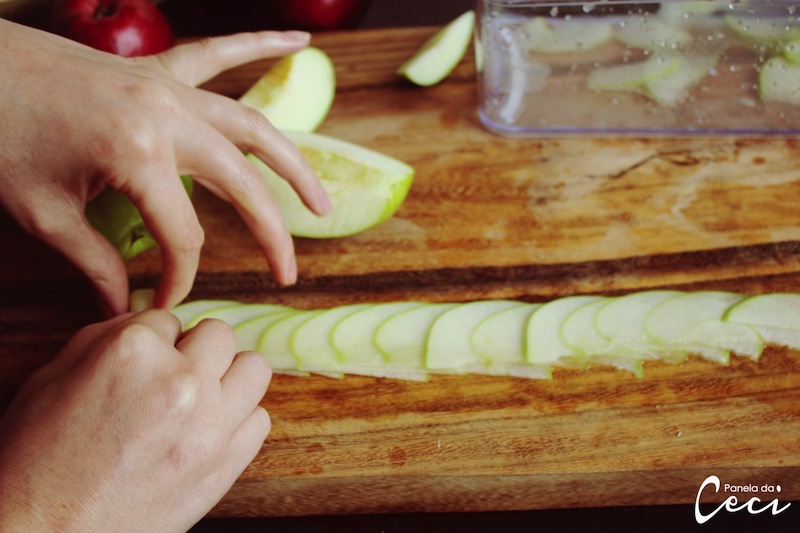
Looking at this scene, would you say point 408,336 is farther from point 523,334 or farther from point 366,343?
point 523,334

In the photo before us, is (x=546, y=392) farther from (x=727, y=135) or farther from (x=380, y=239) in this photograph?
(x=727, y=135)

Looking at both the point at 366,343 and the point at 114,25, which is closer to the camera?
the point at 366,343

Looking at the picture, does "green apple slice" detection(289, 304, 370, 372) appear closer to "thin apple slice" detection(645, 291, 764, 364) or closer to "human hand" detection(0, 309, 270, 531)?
"human hand" detection(0, 309, 270, 531)

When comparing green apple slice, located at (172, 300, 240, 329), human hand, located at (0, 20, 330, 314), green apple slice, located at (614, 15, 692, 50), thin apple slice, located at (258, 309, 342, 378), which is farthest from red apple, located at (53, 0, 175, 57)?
green apple slice, located at (614, 15, 692, 50)

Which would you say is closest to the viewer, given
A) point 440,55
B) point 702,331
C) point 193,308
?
point 702,331

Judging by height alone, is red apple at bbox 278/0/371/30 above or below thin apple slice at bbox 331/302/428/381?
above

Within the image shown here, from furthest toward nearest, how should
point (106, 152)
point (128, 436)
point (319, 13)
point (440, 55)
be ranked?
point (319, 13), point (440, 55), point (106, 152), point (128, 436)

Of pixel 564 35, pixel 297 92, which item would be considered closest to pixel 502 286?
pixel 564 35
